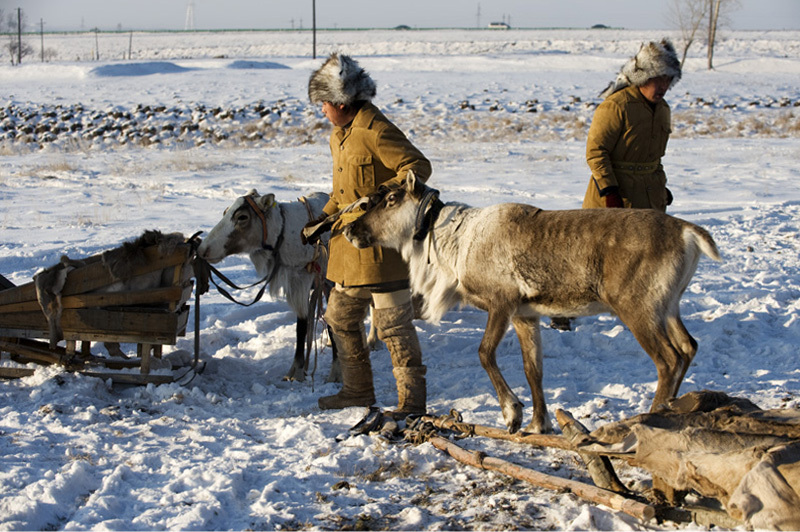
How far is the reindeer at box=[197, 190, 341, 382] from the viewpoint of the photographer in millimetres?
6094

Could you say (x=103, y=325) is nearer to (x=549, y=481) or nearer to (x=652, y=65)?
(x=549, y=481)

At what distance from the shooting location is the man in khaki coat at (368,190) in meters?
4.89

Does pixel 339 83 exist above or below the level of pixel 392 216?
above

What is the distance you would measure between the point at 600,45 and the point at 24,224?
64.7 m

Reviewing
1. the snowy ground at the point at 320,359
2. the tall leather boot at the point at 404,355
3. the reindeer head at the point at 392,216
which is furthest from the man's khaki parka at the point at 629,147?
the tall leather boot at the point at 404,355

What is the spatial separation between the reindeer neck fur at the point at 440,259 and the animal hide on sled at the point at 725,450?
1533 mm

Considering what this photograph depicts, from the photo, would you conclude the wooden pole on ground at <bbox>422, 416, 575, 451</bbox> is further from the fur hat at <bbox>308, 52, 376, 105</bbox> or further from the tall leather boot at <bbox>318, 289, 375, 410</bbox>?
the fur hat at <bbox>308, 52, 376, 105</bbox>

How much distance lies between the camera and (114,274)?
5246 millimetres

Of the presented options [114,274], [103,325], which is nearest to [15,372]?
[103,325]

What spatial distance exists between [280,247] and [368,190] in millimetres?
1527

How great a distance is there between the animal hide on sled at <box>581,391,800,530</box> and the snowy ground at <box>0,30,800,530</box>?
0.30 meters

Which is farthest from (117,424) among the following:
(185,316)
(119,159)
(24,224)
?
(119,159)

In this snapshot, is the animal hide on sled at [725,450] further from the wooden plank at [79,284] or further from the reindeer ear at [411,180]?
the wooden plank at [79,284]

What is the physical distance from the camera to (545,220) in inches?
181
